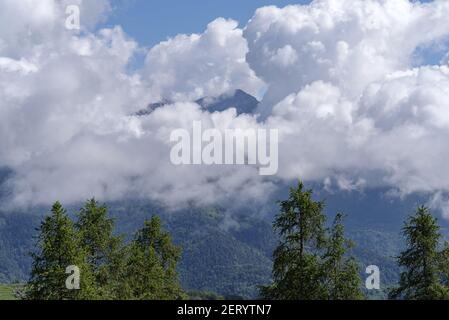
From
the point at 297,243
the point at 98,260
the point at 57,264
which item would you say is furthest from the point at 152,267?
the point at 297,243

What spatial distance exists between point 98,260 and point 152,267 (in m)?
4.70

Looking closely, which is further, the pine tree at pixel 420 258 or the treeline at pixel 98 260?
the pine tree at pixel 420 258

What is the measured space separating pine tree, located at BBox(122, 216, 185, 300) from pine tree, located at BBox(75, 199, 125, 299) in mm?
1198

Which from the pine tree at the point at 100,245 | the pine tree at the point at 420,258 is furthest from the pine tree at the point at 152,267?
the pine tree at the point at 420,258

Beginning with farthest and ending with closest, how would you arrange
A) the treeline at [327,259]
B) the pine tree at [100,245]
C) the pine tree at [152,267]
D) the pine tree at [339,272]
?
the pine tree at [152,267], the pine tree at [100,245], the pine tree at [339,272], the treeline at [327,259]

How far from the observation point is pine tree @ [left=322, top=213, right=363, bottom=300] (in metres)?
38.9

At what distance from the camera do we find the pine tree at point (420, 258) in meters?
40.3

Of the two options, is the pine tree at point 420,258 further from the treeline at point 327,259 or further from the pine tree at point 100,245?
the pine tree at point 100,245

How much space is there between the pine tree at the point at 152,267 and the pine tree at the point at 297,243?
42.1 feet

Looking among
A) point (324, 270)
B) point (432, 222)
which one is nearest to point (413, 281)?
point (432, 222)
